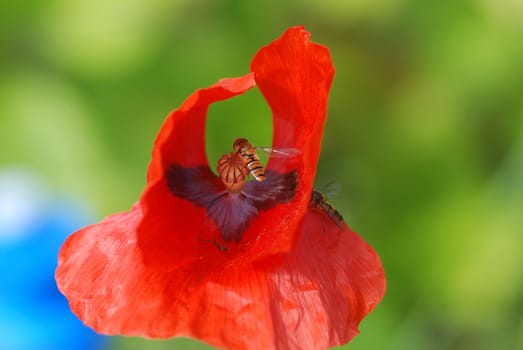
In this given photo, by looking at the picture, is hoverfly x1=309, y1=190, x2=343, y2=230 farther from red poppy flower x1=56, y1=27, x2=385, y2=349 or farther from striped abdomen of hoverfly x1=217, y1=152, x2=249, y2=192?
striped abdomen of hoverfly x1=217, y1=152, x2=249, y2=192

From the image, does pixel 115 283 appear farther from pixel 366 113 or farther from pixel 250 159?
pixel 366 113

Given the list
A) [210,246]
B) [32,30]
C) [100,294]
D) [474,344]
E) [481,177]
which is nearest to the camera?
[100,294]

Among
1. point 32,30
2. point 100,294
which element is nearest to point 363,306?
point 100,294

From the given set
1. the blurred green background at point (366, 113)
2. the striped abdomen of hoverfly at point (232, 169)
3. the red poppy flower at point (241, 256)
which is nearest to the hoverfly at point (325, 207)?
the red poppy flower at point (241, 256)

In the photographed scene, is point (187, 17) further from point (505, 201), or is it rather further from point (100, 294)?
point (100, 294)

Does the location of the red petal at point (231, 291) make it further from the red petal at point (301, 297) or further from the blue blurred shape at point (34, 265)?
the blue blurred shape at point (34, 265)

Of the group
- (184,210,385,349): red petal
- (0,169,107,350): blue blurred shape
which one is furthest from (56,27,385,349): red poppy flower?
(0,169,107,350): blue blurred shape
